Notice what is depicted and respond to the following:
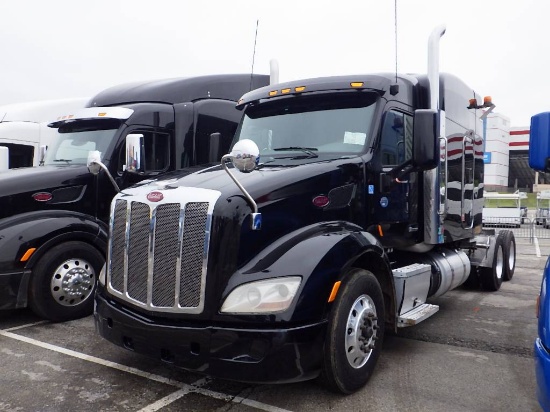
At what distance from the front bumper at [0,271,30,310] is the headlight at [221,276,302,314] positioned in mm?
3117

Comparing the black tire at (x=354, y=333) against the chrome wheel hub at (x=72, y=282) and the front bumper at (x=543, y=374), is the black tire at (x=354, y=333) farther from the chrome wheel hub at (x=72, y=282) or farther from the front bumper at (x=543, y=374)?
the chrome wheel hub at (x=72, y=282)

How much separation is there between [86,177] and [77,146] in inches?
27.6

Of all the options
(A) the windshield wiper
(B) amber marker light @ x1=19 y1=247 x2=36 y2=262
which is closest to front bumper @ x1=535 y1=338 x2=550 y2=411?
(A) the windshield wiper

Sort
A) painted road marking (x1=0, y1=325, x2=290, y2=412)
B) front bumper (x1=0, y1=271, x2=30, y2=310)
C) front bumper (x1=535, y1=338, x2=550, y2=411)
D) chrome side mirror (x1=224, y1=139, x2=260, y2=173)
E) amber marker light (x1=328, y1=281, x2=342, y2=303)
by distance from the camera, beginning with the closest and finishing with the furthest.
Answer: front bumper (x1=535, y1=338, x2=550, y2=411)
chrome side mirror (x1=224, y1=139, x2=260, y2=173)
amber marker light (x1=328, y1=281, x2=342, y2=303)
painted road marking (x1=0, y1=325, x2=290, y2=412)
front bumper (x1=0, y1=271, x2=30, y2=310)

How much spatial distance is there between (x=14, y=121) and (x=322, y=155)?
8908 millimetres

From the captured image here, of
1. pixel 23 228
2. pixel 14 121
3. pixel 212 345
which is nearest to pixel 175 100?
pixel 23 228

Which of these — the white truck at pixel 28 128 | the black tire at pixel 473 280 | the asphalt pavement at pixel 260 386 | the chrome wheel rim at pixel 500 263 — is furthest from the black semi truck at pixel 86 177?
the chrome wheel rim at pixel 500 263

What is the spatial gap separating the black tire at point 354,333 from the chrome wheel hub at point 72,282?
3394mm

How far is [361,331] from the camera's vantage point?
364 cm

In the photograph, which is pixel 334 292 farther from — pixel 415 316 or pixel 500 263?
pixel 500 263

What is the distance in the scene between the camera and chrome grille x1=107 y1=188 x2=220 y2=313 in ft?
10.8

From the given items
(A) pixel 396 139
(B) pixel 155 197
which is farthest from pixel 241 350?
(A) pixel 396 139

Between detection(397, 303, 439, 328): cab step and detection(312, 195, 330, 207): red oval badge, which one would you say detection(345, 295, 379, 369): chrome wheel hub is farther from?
detection(312, 195, 330, 207): red oval badge

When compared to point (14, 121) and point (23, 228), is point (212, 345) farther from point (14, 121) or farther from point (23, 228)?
point (14, 121)
